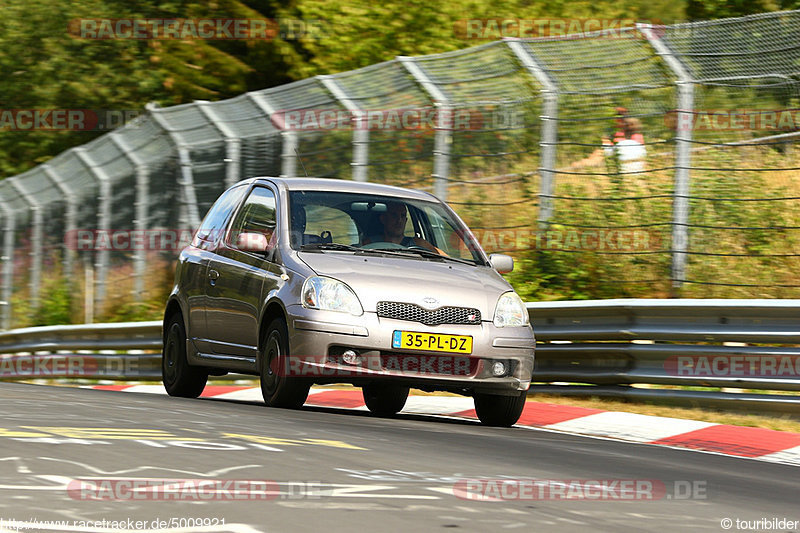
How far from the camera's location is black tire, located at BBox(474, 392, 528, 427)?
9.83 meters

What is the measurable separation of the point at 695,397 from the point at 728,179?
351 centimetres

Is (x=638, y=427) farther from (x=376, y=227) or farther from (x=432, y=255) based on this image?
(x=376, y=227)

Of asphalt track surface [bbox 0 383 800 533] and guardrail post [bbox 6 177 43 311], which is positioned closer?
asphalt track surface [bbox 0 383 800 533]

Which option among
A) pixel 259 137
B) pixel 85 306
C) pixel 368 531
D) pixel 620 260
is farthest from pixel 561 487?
pixel 85 306

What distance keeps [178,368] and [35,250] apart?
41.3ft

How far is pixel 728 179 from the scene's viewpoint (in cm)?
1348

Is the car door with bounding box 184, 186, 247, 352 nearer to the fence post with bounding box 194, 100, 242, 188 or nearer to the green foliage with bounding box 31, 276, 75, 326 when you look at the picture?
the fence post with bounding box 194, 100, 242, 188

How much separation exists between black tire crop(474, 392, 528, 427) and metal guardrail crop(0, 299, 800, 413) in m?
1.45

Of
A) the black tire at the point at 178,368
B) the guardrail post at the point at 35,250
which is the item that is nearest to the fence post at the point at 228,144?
the black tire at the point at 178,368

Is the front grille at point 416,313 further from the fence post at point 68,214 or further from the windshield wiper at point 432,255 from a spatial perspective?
the fence post at point 68,214

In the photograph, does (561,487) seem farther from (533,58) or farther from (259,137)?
(259,137)

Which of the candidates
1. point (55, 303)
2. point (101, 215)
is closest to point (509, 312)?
point (101, 215)

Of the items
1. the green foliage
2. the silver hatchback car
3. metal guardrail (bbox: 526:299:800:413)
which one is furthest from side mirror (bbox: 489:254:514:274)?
the green foliage

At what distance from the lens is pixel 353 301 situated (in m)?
9.16
